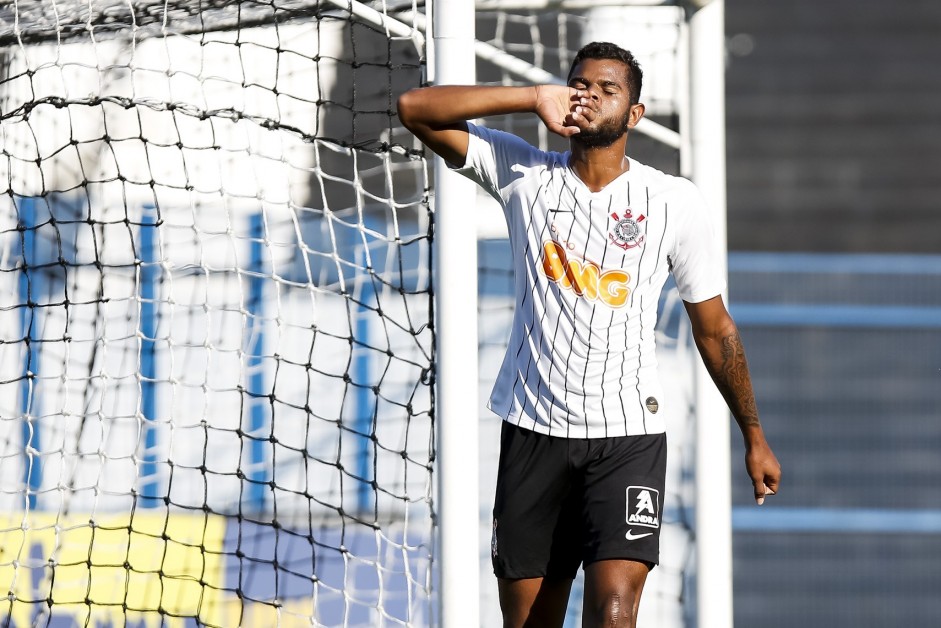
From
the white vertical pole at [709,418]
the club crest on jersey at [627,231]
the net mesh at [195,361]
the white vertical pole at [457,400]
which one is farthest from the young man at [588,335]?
the net mesh at [195,361]

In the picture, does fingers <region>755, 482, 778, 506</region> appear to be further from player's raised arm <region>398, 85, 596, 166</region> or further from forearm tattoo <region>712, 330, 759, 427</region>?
player's raised arm <region>398, 85, 596, 166</region>

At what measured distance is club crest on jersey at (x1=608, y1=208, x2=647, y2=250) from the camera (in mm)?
2072

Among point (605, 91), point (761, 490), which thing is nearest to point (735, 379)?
point (761, 490)

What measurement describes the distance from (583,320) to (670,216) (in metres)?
0.27

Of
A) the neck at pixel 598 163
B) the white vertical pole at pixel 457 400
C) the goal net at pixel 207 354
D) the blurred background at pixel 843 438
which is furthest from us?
the blurred background at pixel 843 438

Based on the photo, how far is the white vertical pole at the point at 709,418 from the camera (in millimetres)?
2742

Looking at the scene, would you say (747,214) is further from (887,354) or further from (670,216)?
(670,216)

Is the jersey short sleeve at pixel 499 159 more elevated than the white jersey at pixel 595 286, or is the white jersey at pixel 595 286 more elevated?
the jersey short sleeve at pixel 499 159

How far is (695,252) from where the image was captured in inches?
83.2

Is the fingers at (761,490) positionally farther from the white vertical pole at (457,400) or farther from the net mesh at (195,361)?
the net mesh at (195,361)

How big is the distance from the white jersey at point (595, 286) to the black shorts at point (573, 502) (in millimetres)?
38

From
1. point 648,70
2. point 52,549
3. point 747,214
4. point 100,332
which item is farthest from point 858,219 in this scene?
point 52,549

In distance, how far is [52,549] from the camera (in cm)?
380

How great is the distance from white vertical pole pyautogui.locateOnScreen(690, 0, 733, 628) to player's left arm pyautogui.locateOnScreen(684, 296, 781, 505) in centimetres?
60
